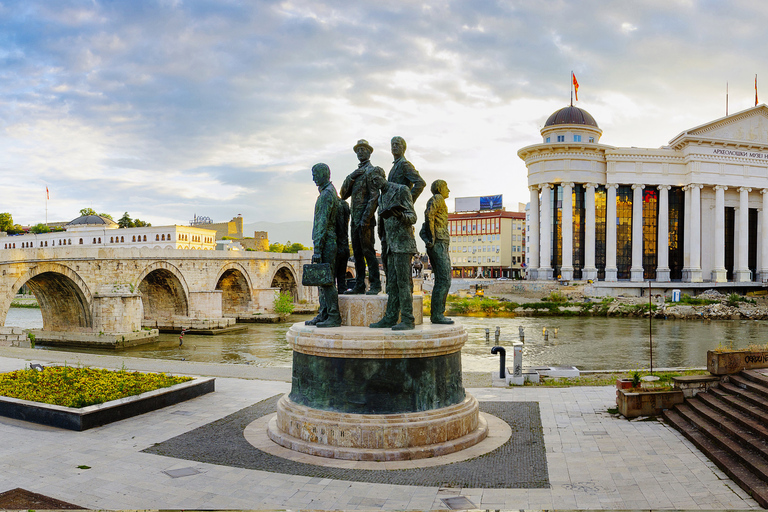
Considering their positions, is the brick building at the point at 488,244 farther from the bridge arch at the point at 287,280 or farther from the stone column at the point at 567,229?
the bridge arch at the point at 287,280

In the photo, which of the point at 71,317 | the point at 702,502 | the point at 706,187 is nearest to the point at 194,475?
the point at 702,502

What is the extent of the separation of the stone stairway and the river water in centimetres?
1161

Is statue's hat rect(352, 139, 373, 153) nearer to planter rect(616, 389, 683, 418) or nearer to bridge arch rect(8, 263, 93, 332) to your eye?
planter rect(616, 389, 683, 418)

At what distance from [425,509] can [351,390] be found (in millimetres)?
2412

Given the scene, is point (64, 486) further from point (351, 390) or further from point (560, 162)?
point (560, 162)

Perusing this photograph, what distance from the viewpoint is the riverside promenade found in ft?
20.4

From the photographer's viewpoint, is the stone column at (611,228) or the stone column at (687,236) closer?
the stone column at (611,228)

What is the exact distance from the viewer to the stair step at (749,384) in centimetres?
869

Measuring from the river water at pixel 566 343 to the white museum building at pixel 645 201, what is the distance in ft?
69.1

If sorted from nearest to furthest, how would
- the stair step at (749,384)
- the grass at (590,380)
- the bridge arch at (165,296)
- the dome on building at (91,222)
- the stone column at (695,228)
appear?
1. the stair step at (749,384)
2. the grass at (590,380)
3. the bridge arch at (165,296)
4. the stone column at (695,228)
5. the dome on building at (91,222)

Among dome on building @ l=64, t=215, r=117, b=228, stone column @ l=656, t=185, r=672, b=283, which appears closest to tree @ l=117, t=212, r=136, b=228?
dome on building @ l=64, t=215, r=117, b=228

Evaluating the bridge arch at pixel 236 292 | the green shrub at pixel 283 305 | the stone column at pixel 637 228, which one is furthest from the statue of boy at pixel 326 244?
the stone column at pixel 637 228

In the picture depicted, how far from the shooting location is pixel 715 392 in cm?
965

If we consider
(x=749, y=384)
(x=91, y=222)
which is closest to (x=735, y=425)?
(x=749, y=384)
